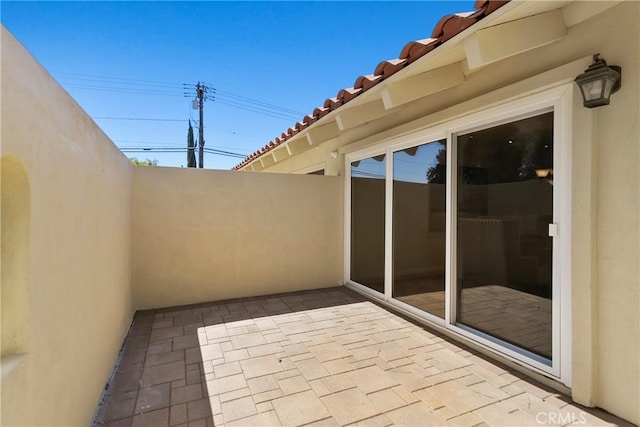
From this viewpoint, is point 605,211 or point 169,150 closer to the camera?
point 605,211

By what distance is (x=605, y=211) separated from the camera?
9.72 ft

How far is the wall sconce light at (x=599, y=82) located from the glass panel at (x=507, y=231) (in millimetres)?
555

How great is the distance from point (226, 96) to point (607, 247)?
24.3m

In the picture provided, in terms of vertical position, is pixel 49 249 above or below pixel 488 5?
below

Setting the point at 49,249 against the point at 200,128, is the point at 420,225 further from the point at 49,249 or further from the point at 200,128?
the point at 200,128

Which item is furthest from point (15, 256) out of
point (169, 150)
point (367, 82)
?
point (169, 150)

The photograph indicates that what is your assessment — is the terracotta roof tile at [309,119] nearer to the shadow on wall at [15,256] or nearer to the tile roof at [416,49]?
the tile roof at [416,49]

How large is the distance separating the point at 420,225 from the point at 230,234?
4026 millimetres

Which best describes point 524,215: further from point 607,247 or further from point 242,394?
point 242,394

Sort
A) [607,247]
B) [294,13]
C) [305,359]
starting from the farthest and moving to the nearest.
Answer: [294,13]
[305,359]
[607,247]

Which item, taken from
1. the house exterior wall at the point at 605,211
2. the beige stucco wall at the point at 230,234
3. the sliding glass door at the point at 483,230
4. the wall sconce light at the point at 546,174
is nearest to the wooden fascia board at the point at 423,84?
the sliding glass door at the point at 483,230

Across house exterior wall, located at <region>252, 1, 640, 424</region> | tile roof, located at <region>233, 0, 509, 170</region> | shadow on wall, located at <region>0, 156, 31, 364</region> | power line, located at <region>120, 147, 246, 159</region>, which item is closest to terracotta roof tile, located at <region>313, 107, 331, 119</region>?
tile roof, located at <region>233, 0, 509, 170</region>

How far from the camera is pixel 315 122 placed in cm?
619

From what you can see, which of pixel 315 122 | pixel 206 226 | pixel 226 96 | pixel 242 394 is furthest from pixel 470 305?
pixel 226 96
